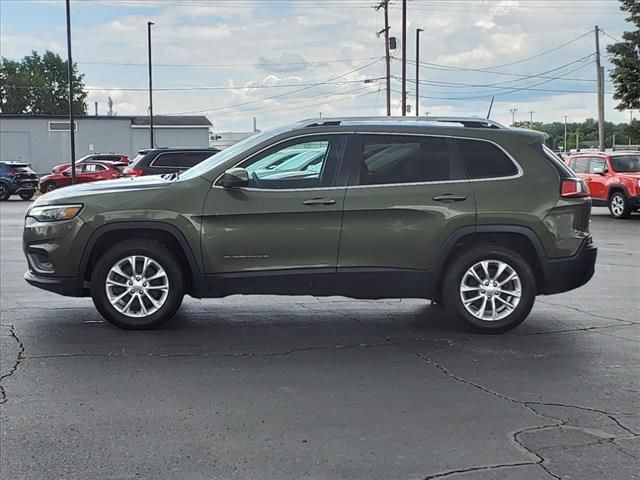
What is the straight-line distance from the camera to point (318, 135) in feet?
20.6

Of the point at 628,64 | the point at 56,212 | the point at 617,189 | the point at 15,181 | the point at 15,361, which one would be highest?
the point at 628,64

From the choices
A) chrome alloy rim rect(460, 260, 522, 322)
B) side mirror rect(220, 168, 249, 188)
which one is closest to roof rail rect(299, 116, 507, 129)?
side mirror rect(220, 168, 249, 188)

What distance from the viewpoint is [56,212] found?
6.19 m

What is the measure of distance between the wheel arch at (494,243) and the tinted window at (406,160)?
20.8 inches

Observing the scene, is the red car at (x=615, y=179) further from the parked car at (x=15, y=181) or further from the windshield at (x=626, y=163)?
the parked car at (x=15, y=181)

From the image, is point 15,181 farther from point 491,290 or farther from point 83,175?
point 491,290

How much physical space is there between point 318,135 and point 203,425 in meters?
2.99

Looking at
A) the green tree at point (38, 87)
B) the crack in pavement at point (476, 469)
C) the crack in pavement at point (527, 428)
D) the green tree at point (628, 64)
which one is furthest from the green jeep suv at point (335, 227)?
the green tree at point (38, 87)

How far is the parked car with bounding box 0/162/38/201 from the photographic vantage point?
91.9 ft

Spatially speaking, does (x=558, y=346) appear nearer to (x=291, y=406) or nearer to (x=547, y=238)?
(x=547, y=238)

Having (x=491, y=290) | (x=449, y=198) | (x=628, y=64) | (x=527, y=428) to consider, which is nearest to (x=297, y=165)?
(x=449, y=198)

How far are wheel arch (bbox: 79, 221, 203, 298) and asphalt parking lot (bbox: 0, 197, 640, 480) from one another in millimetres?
516

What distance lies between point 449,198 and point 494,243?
0.62 m

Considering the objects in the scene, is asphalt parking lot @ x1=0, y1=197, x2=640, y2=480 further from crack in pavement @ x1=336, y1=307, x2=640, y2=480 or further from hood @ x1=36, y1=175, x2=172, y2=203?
hood @ x1=36, y1=175, x2=172, y2=203
